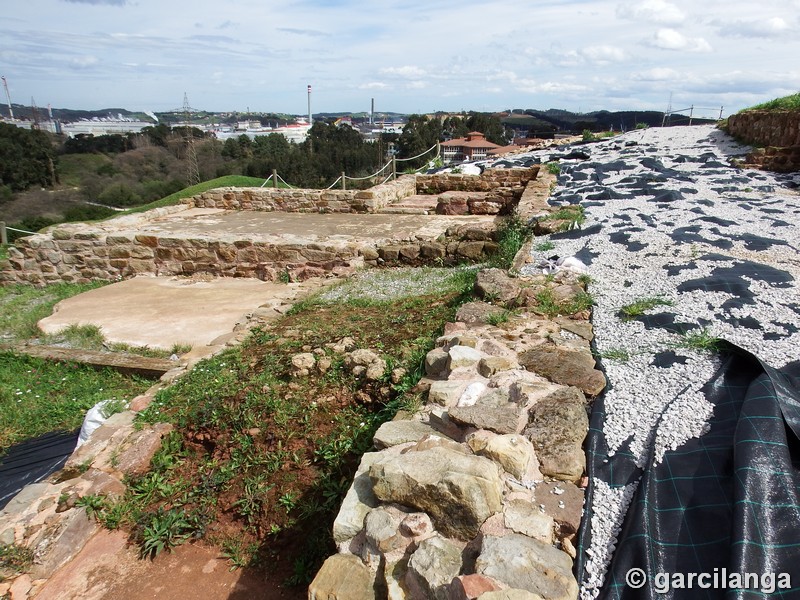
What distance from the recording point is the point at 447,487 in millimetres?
1818

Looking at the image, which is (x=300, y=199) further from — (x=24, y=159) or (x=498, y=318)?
(x=24, y=159)

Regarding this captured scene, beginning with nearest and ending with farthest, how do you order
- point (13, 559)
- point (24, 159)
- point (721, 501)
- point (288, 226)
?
point (721, 501) → point (13, 559) → point (288, 226) → point (24, 159)

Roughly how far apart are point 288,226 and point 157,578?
7757 mm

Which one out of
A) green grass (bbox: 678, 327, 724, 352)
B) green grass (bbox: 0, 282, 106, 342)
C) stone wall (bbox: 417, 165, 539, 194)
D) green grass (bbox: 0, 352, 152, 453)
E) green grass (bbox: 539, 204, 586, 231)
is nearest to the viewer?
green grass (bbox: 678, 327, 724, 352)

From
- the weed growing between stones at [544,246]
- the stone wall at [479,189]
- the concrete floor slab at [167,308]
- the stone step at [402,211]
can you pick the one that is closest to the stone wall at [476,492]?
the weed growing between stones at [544,246]

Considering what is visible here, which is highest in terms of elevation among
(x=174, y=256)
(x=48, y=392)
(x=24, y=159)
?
(x=174, y=256)

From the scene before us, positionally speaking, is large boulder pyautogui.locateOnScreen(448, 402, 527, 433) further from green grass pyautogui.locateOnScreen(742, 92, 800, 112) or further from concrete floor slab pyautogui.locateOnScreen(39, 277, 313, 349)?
green grass pyautogui.locateOnScreen(742, 92, 800, 112)

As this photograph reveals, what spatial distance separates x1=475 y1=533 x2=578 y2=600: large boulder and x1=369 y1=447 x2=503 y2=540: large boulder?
0.13 metres

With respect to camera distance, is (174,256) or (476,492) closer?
(476,492)

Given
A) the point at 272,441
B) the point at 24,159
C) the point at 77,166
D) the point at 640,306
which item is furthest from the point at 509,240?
the point at 77,166

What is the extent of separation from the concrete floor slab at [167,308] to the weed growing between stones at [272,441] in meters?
1.26

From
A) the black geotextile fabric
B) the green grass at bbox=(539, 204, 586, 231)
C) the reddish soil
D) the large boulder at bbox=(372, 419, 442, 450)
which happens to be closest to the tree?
the green grass at bbox=(539, 204, 586, 231)

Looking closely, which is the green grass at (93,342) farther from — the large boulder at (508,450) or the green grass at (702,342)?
the green grass at (702,342)

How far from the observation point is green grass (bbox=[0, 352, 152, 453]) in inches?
156
